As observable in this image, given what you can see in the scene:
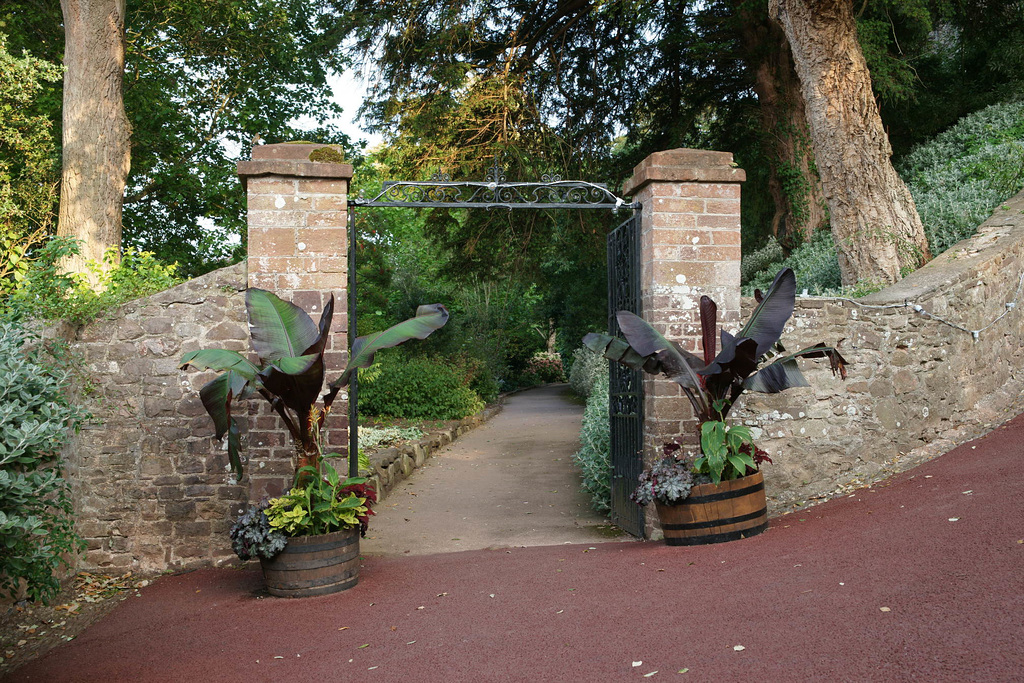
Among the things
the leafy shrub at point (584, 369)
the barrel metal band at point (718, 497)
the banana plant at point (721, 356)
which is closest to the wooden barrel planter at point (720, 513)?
the barrel metal band at point (718, 497)

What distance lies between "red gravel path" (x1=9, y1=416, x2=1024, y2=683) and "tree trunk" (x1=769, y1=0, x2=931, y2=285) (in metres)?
3.65

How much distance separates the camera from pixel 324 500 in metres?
5.20

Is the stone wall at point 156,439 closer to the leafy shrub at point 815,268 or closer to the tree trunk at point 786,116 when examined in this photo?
the leafy shrub at point 815,268

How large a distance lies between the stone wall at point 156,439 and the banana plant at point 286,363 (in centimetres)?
82

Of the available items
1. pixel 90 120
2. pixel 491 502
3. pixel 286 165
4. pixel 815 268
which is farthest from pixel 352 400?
pixel 815 268

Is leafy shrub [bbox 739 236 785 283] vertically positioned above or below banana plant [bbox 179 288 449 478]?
above

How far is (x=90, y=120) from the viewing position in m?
9.83

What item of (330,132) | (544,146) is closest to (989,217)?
(544,146)

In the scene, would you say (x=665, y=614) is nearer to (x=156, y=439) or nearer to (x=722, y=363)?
(x=722, y=363)

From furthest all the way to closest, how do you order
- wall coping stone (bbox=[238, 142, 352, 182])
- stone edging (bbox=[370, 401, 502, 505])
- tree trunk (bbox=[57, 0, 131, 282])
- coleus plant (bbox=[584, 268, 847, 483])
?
tree trunk (bbox=[57, 0, 131, 282]), stone edging (bbox=[370, 401, 502, 505]), wall coping stone (bbox=[238, 142, 352, 182]), coleus plant (bbox=[584, 268, 847, 483])

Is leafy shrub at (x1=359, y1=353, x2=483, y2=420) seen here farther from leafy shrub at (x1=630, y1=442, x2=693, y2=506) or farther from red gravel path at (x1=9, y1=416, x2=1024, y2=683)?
leafy shrub at (x1=630, y1=442, x2=693, y2=506)

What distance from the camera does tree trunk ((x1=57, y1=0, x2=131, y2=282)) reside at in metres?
9.76

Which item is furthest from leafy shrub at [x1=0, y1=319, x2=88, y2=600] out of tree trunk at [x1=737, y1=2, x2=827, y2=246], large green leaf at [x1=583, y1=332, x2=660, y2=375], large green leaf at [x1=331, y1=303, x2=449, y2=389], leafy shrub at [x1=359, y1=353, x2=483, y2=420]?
tree trunk at [x1=737, y1=2, x2=827, y2=246]

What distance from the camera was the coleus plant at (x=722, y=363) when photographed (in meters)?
5.38
